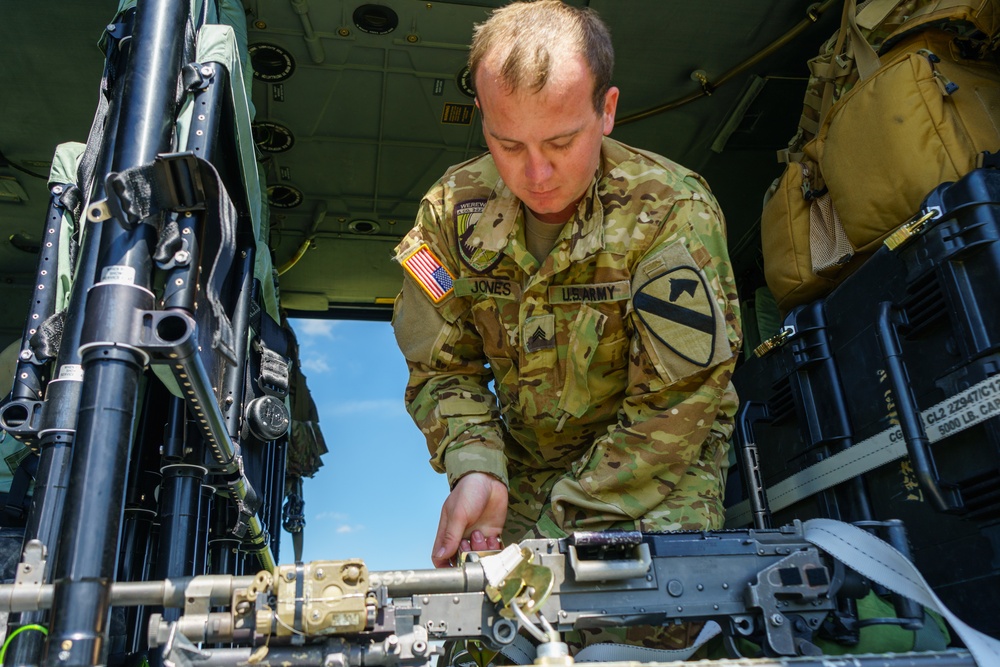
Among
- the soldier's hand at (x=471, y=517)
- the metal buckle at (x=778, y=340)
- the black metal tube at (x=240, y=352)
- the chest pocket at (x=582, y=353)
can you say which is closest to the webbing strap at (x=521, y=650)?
the soldier's hand at (x=471, y=517)

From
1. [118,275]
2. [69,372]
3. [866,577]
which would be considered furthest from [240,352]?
[866,577]

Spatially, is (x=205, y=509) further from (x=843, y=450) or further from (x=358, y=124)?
(x=358, y=124)

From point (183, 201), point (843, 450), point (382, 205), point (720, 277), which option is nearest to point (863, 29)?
point (720, 277)

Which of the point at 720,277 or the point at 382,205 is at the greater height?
the point at 382,205

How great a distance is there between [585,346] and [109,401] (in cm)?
113

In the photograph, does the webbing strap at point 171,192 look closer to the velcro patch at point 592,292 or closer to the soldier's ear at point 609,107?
the velcro patch at point 592,292

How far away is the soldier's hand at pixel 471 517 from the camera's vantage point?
71.4 inches

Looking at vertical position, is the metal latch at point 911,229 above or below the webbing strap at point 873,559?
above

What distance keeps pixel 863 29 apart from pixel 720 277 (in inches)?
45.5

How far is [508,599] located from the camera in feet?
4.25

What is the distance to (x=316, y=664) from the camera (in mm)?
1137

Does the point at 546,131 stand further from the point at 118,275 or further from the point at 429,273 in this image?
the point at 118,275

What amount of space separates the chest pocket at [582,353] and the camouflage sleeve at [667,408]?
9 centimetres

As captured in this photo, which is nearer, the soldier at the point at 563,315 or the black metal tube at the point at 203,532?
the soldier at the point at 563,315
